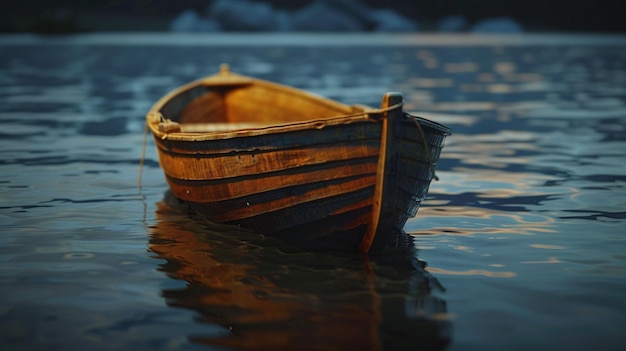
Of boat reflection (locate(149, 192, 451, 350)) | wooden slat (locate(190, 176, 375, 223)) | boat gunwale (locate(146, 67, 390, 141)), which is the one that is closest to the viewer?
boat reflection (locate(149, 192, 451, 350))

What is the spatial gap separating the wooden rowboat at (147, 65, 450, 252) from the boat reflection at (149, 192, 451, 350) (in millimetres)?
342

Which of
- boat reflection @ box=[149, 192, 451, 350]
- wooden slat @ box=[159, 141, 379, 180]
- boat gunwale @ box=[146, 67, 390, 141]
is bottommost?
boat reflection @ box=[149, 192, 451, 350]

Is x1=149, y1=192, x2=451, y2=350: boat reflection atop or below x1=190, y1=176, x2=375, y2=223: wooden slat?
below

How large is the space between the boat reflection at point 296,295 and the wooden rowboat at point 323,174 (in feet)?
1.12

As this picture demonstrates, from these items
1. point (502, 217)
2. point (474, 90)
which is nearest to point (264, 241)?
point (502, 217)

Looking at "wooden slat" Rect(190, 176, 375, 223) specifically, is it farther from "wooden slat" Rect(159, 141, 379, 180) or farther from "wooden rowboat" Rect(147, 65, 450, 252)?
"wooden slat" Rect(159, 141, 379, 180)

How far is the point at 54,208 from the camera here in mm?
12203

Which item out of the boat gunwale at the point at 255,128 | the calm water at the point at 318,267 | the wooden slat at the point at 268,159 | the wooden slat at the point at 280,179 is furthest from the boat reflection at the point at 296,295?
the boat gunwale at the point at 255,128

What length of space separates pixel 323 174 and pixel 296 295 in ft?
4.87

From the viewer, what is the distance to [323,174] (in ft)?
29.8

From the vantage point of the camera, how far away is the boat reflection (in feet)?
23.2

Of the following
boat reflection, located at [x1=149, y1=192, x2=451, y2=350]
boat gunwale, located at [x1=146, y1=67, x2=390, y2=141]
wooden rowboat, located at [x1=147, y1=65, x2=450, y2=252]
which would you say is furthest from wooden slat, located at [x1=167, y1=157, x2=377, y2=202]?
boat reflection, located at [x1=149, y1=192, x2=451, y2=350]

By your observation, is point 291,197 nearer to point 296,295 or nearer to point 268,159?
point 268,159

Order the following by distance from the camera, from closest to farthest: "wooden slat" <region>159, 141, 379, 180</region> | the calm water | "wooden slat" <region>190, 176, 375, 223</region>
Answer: the calm water → "wooden slat" <region>159, 141, 379, 180</region> → "wooden slat" <region>190, 176, 375, 223</region>
